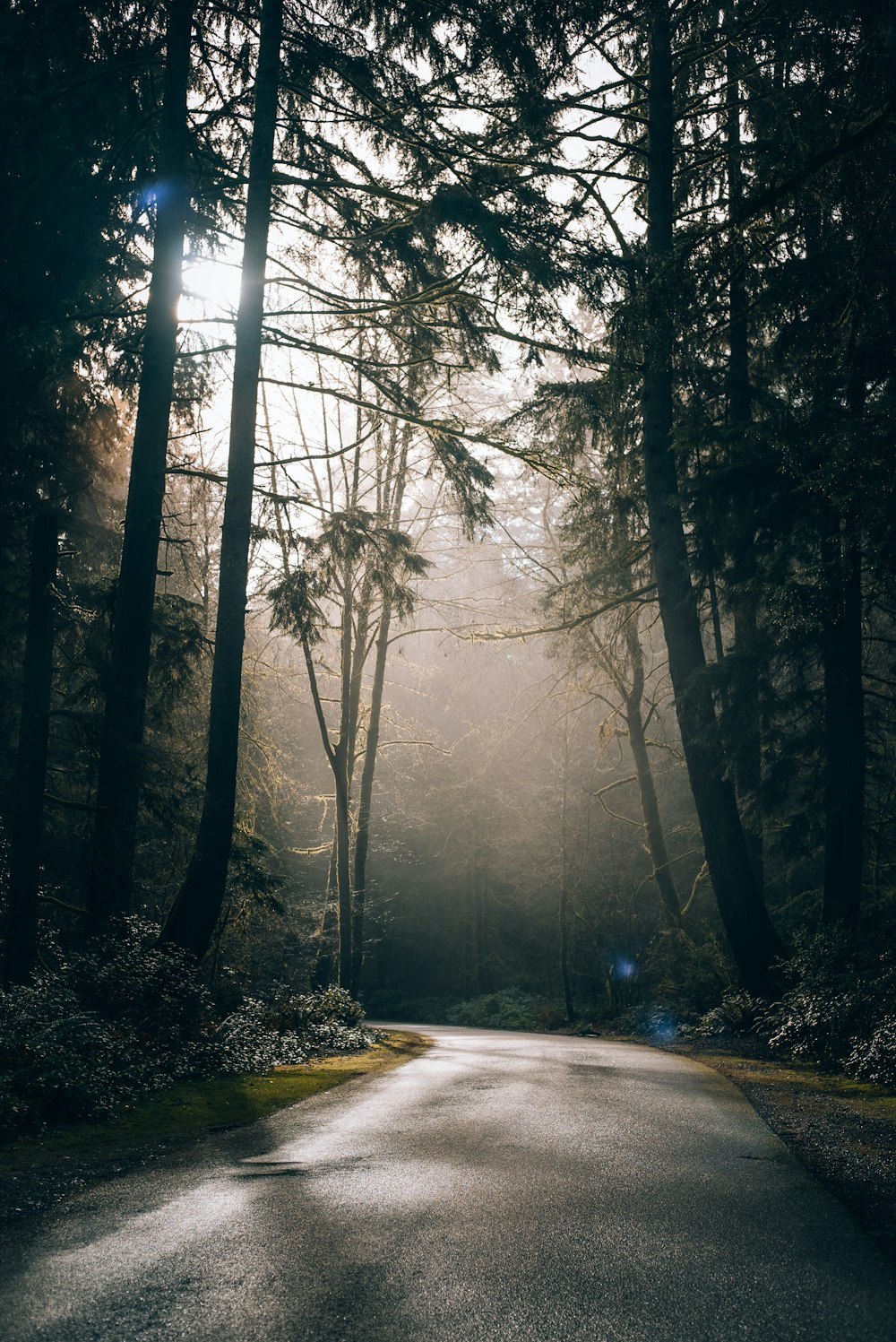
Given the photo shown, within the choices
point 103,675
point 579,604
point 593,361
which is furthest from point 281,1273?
point 579,604

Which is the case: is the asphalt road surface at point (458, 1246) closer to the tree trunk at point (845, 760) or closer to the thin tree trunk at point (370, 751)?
the tree trunk at point (845, 760)

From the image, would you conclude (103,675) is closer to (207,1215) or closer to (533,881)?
(207,1215)

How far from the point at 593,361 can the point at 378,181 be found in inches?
137

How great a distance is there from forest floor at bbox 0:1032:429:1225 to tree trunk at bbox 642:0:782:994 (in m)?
6.28

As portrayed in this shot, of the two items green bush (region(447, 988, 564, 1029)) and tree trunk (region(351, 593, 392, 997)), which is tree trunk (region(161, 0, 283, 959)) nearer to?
tree trunk (region(351, 593, 392, 997))

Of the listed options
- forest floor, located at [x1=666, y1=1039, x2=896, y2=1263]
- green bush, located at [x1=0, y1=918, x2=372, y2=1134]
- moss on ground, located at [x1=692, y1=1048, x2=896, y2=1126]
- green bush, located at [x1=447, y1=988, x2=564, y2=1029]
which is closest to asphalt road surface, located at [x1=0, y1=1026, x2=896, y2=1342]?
forest floor, located at [x1=666, y1=1039, x2=896, y2=1263]

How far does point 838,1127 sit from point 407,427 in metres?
10.3

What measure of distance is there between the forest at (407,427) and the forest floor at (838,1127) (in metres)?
0.66

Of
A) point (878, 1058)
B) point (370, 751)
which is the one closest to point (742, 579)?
point (878, 1058)

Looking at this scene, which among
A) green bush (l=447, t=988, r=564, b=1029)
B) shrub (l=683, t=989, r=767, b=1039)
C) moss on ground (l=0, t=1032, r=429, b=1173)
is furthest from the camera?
green bush (l=447, t=988, r=564, b=1029)

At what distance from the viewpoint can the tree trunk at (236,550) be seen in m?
11.0

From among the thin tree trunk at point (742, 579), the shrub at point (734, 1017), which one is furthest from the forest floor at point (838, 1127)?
the thin tree trunk at point (742, 579)

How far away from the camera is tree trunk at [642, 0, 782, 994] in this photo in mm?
13805

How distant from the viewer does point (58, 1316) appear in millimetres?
2912
